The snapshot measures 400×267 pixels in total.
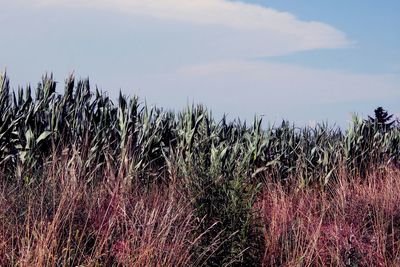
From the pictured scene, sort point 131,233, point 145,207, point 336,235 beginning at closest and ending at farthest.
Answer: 1. point 131,233
2. point 145,207
3. point 336,235

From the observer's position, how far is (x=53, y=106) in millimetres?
11312

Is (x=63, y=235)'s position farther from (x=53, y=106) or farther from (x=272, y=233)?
(x=53, y=106)

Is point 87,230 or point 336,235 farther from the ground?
point 87,230

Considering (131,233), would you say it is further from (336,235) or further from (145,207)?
(336,235)

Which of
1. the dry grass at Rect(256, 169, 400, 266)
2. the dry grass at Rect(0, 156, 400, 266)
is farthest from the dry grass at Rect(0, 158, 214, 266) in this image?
the dry grass at Rect(256, 169, 400, 266)

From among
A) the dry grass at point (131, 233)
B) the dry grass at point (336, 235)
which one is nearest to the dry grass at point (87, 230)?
the dry grass at point (131, 233)

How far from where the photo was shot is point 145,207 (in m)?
7.92

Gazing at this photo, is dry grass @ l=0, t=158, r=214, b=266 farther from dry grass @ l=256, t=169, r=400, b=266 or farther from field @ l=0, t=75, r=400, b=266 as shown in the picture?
dry grass @ l=256, t=169, r=400, b=266

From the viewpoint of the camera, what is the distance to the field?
6.62 metres

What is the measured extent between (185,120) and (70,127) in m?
2.77

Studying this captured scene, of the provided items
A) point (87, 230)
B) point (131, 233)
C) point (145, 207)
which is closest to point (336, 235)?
point (145, 207)

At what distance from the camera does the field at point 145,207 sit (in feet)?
21.7

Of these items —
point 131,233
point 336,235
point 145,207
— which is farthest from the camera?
point 336,235

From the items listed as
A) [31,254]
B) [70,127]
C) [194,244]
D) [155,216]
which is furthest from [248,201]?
[70,127]
